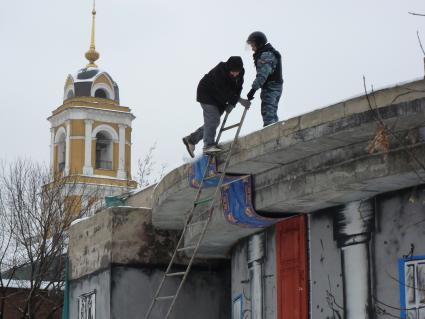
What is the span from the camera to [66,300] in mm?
17438

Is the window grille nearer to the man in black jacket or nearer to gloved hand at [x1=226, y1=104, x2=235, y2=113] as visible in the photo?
the man in black jacket

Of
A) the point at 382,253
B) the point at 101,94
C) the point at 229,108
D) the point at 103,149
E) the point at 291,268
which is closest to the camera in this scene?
the point at 382,253

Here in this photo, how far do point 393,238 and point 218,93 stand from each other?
2.71m

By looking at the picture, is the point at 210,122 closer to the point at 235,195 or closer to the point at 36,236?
the point at 235,195

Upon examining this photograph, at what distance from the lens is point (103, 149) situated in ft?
212

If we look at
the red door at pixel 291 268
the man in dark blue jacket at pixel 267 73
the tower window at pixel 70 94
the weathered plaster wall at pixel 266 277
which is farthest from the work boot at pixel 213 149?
the tower window at pixel 70 94

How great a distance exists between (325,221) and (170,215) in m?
3.56

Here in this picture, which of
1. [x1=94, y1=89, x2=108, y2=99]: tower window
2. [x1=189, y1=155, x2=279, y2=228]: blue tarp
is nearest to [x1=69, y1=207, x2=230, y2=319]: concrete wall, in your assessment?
[x1=189, y1=155, x2=279, y2=228]: blue tarp

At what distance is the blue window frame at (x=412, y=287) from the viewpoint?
10.1 meters

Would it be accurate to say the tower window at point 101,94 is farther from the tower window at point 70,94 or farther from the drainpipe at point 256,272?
the drainpipe at point 256,272

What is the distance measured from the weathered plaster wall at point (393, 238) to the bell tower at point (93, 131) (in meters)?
49.2

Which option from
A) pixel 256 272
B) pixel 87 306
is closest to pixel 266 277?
pixel 256 272

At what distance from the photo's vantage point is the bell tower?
61.2 metres

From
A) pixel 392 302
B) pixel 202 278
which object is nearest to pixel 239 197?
pixel 392 302
